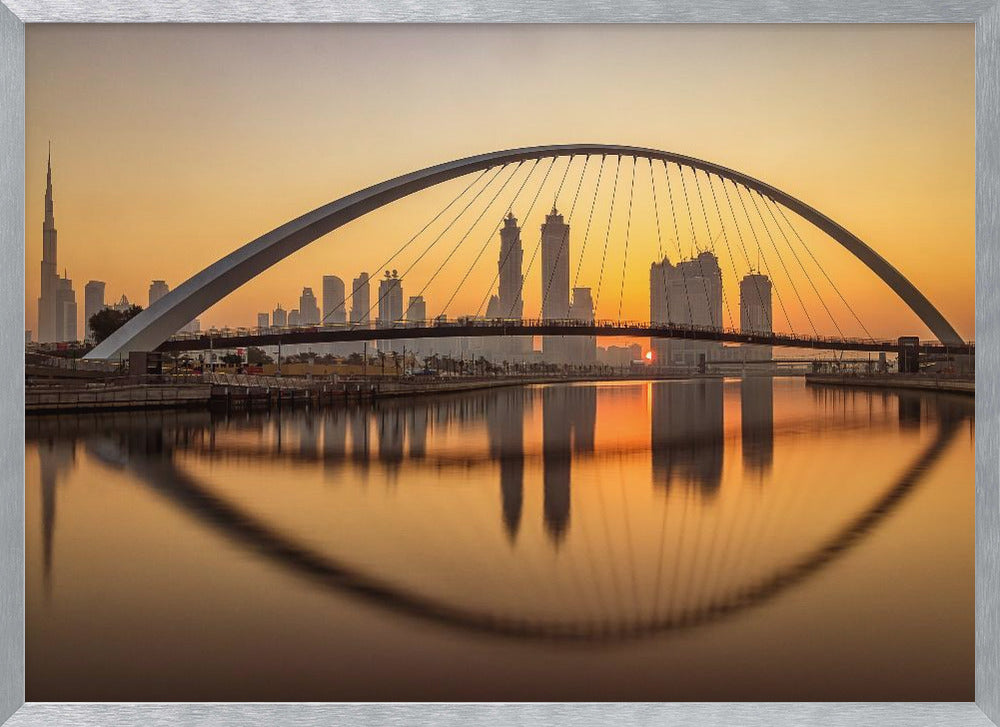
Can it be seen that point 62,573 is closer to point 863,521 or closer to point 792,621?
point 792,621

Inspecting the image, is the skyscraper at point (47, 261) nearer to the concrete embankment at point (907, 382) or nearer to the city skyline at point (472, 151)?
the city skyline at point (472, 151)

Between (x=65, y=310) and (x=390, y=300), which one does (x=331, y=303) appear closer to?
(x=390, y=300)

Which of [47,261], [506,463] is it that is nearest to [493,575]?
[506,463]

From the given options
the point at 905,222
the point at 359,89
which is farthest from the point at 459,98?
the point at 905,222

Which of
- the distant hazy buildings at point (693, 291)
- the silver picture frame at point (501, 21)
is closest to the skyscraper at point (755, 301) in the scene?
the distant hazy buildings at point (693, 291)

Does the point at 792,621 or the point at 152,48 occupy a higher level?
the point at 152,48

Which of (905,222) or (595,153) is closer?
(905,222)
